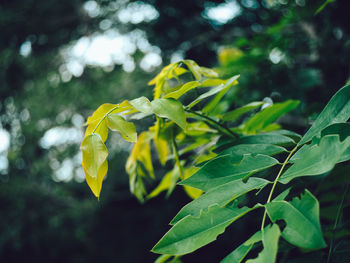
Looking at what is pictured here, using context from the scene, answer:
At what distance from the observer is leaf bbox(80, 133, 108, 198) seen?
0.37 meters

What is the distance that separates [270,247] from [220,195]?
4.0 inches

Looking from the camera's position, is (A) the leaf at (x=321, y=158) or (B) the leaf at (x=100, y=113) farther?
(B) the leaf at (x=100, y=113)

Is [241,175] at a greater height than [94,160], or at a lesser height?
lesser

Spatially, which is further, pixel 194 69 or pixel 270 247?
pixel 194 69

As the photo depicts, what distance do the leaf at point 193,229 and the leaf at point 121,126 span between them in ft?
0.47

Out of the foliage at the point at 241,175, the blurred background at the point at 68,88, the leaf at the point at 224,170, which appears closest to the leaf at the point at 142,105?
the foliage at the point at 241,175

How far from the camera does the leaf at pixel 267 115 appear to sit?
590 millimetres

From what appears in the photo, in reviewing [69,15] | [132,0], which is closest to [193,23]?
[132,0]

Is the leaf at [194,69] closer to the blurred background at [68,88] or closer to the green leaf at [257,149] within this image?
the green leaf at [257,149]

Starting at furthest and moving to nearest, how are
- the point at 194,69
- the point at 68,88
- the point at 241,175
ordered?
the point at 68,88 < the point at 194,69 < the point at 241,175

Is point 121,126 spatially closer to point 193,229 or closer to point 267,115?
point 193,229

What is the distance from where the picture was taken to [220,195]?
0.38 metres

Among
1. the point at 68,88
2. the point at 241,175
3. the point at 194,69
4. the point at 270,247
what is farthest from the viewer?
the point at 68,88

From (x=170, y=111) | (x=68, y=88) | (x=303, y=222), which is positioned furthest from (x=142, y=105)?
(x=68, y=88)
